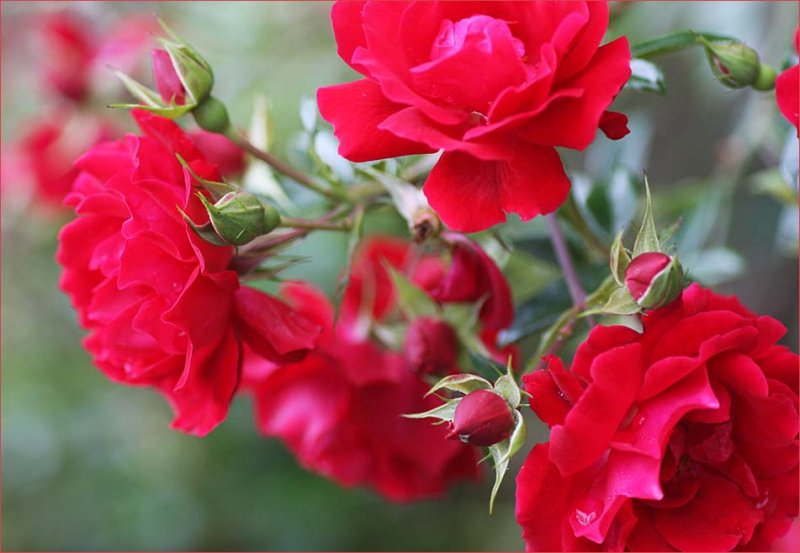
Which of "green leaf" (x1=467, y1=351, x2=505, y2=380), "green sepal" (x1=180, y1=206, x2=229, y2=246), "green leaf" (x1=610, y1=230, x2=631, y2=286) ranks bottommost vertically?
"green leaf" (x1=467, y1=351, x2=505, y2=380)

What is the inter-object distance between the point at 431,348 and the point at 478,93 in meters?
0.24

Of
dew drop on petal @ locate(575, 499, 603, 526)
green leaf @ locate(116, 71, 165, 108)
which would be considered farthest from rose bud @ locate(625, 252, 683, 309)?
green leaf @ locate(116, 71, 165, 108)

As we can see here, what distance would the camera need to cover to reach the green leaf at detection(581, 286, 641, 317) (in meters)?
0.50

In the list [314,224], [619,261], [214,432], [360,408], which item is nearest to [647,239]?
[619,261]

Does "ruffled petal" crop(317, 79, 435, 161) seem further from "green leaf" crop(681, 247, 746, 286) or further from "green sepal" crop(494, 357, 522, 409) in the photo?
"green leaf" crop(681, 247, 746, 286)

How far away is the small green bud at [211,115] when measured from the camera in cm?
60

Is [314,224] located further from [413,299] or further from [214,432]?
[214,432]

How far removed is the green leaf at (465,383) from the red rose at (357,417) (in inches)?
7.9

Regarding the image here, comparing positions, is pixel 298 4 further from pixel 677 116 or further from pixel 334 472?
pixel 334 472

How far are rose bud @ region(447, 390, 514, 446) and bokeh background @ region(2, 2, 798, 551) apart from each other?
2.66 feet

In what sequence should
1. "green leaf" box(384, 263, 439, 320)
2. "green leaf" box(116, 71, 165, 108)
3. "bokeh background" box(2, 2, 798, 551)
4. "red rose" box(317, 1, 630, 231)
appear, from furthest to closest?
1. "bokeh background" box(2, 2, 798, 551)
2. "green leaf" box(384, 263, 439, 320)
3. "green leaf" box(116, 71, 165, 108)
4. "red rose" box(317, 1, 630, 231)

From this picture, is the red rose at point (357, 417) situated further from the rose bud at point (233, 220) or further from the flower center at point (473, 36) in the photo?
the flower center at point (473, 36)

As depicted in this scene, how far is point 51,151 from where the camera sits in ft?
3.93

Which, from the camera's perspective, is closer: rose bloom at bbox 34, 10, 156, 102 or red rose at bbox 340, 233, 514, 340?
red rose at bbox 340, 233, 514, 340
